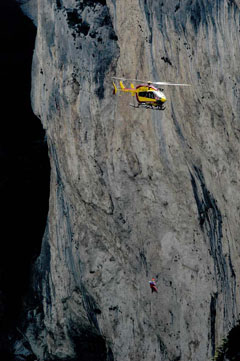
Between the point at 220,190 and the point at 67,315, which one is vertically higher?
the point at 220,190

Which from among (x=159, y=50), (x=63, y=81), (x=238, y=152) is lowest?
(x=238, y=152)

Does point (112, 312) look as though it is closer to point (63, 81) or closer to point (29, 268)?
point (29, 268)

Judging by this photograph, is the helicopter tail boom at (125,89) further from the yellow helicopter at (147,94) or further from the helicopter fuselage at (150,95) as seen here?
the helicopter fuselage at (150,95)

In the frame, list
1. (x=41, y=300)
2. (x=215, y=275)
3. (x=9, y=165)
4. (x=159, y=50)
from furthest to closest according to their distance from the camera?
(x=9, y=165) → (x=41, y=300) → (x=159, y=50) → (x=215, y=275)

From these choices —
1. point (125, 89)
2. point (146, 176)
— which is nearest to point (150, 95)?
point (125, 89)

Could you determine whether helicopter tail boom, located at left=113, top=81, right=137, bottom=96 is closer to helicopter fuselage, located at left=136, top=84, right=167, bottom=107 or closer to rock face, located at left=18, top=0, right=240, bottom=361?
helicopter fuselage, located at left=136, top=84, right=167, bottom=107

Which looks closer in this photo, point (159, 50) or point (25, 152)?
point (159, 50)

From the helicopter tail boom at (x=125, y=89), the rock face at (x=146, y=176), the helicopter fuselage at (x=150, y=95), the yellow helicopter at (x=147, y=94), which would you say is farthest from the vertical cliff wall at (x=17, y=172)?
the helicopter fuselage at (x=150, y=95)

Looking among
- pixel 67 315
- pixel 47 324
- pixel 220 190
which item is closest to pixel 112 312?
pixel 67 315
